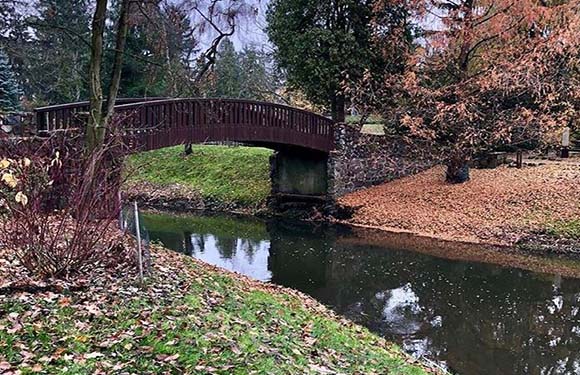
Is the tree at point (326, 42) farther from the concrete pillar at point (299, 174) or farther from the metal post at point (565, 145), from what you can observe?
the metal post at point (565, 145)

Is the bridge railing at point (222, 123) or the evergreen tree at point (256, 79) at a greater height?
the evergreen tree at point (256, 79)

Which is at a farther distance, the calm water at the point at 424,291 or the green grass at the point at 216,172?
the green grass at the point at 216,172

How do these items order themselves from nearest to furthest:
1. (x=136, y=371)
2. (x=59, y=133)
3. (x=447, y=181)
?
(x=136, y=371), (x=59, y=133), (x=447, y=181)

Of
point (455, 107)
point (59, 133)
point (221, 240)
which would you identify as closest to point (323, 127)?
point (455, 107)

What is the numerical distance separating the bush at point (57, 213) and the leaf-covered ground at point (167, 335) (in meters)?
0.34

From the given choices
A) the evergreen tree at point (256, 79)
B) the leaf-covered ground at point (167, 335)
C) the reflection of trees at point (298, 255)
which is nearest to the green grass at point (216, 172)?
the evergreen tree at point (256, 79)

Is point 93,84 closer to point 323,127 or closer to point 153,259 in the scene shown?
point 153,259

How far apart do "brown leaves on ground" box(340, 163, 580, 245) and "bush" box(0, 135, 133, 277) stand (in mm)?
10186

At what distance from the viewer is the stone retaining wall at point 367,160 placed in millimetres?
17750

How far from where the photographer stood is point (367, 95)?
58.1 ft

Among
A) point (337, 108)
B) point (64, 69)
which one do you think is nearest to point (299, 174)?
point (337, 108)

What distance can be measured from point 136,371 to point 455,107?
1414 centimetres

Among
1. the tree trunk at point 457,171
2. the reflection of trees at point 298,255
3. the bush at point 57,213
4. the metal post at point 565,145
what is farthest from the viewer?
the metal post at point 565,145

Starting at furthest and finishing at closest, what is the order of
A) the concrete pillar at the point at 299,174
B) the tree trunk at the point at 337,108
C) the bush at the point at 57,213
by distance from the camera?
the tree trunk at the point at 337,108 < the concrete pillar at the point at 299,174 < the bush at the point at 57,213
